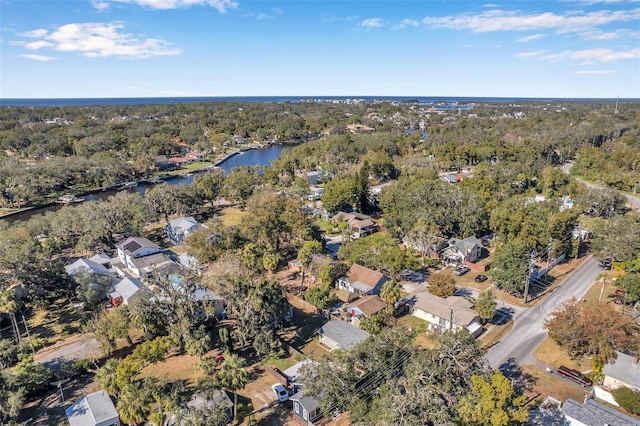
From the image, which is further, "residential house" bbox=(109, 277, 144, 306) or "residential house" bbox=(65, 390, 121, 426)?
"residential house" bbox=(109, 277, 144, 306)

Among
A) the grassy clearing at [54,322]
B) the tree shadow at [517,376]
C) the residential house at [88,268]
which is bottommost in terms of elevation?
the tree shadow at [517,376]

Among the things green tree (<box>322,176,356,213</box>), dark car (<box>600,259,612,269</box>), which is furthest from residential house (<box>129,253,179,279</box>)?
dark car (<box>600,259,612,269</box>)

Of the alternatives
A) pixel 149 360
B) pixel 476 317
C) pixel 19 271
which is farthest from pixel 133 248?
pixel 476 317

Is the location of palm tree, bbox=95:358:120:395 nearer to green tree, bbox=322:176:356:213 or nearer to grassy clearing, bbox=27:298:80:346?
grassy clearing, bbox=27:298:80:346

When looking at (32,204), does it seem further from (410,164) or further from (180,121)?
(180,121)

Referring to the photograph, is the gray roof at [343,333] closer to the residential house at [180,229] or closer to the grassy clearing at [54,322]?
the grassy clearing at [54,322]

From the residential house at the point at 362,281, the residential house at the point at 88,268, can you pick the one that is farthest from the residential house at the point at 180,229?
the residential house at the point at 362,281
